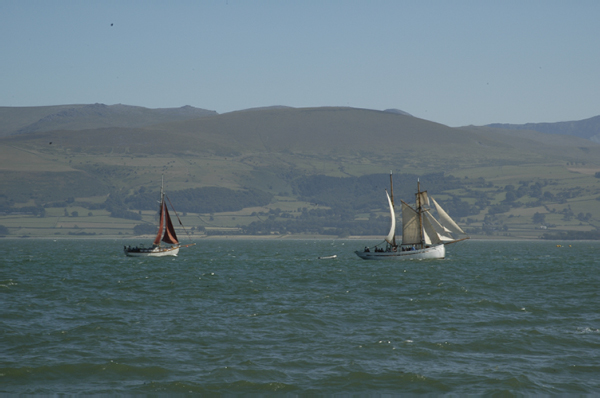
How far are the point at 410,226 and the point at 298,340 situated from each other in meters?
66.3

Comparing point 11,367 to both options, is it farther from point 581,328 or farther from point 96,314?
point 581,328

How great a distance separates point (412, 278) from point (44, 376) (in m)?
45.4

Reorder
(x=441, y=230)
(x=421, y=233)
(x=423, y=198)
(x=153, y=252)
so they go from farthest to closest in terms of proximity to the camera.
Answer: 1. (x=153, y=252)
2. (x=441, y=230)
3. (x=421, y=233)
4. (x=423, y=198)

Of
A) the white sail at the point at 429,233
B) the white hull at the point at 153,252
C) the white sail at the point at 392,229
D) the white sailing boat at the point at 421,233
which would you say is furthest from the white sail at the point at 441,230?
the white hull at the point at 153,252

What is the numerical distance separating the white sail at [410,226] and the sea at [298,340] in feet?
A: 130

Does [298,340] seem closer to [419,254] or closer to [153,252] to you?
[419,254]

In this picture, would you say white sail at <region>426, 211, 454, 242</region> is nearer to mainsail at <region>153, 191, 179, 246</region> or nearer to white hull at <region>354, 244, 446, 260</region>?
white hull at <region>354, 244, 446, 260</region>

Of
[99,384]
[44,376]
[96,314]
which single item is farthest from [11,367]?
[96,314]

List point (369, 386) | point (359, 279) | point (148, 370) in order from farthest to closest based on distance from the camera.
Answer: point (359, 279) → point (148, 370) → point (369, 386)

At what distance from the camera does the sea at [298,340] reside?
976 inches

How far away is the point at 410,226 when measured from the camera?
→ 317 feet

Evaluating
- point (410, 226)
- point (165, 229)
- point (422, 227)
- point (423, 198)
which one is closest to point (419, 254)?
point (422, 227)

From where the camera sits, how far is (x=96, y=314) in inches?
1565

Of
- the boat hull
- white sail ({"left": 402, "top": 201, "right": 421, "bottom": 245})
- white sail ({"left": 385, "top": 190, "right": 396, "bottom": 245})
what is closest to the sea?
white sail ({"left": 402, "top": 201, "right": 421, "bottom": 245})
